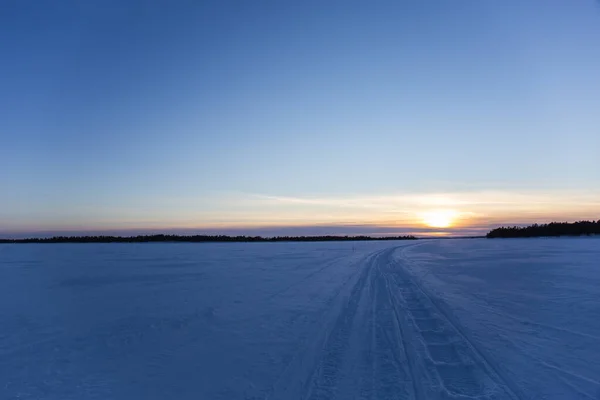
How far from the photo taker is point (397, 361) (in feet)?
17.3

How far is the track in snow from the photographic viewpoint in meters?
4.27

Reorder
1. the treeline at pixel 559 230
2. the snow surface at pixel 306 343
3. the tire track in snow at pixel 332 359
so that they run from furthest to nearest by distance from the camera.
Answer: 1. the treeline at pixel 559 230
2. the snow surface at pixel 306 343
3. the tire track in snow at pixel 332 359

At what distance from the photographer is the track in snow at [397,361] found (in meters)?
4.27

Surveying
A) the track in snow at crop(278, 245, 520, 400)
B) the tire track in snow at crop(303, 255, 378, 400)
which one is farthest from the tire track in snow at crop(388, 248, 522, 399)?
the tire track in snow at crop(303, 255, 378, 400)

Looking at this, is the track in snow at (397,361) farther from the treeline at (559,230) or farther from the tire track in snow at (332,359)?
the treeline at (559,230)

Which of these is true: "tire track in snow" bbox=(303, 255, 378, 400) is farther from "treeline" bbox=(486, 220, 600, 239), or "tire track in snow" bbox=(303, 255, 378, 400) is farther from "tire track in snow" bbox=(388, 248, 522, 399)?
"treeline" bbox=(486, 220, 600, 239)

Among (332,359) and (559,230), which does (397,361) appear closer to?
(332,359)

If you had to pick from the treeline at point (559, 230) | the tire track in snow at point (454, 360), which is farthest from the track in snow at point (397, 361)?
the treeline at point (559, 230)

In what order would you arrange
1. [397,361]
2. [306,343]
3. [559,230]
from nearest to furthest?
[397,361] < [306,343] < [559,230]

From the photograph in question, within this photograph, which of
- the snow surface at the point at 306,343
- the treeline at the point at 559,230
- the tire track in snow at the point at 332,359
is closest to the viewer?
the tire track in snow at the point at 332,359

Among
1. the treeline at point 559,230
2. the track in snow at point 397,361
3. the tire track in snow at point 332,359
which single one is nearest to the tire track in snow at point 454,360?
the track in snow at point 397,361

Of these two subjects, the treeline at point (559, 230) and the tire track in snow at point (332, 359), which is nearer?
the tire track in snow at point (332, 359)

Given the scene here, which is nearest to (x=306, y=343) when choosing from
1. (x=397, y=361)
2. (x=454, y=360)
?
(x=397, y=361)

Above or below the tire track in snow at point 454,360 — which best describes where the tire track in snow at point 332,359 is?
above
